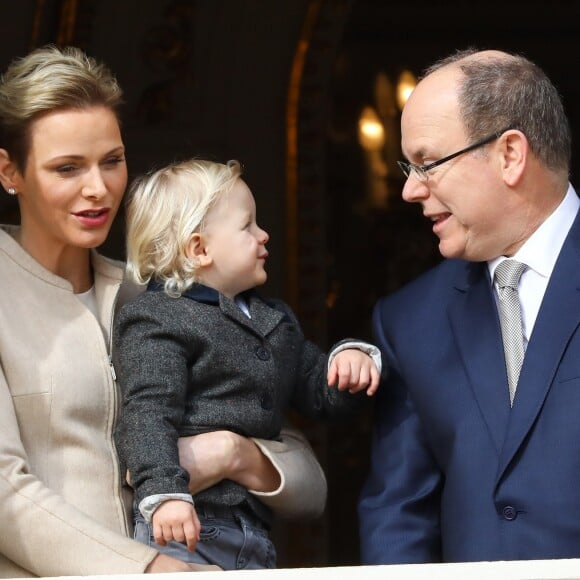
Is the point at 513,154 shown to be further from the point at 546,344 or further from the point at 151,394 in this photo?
the point at 151,394

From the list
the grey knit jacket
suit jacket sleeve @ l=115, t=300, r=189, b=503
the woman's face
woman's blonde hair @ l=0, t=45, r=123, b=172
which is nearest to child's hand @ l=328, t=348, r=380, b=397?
the grey knit jacket

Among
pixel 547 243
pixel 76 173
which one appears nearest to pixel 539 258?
pixel 547 243

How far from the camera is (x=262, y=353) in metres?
3.58

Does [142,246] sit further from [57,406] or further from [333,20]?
[333,20]

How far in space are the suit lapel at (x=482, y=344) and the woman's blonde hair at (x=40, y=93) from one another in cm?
81

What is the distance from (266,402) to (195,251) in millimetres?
340

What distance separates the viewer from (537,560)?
10.5 feet

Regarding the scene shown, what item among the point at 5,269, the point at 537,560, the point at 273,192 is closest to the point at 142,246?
the point at 5,269

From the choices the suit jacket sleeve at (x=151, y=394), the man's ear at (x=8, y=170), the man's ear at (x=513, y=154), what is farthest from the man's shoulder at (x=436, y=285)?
the man's ear at (x=8, y=170)

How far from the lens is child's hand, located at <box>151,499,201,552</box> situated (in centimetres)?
325

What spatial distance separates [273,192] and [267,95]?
1.00ft

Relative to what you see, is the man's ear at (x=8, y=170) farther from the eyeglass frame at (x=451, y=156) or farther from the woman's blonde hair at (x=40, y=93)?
the eyeglass frame at (x=451, y=156)

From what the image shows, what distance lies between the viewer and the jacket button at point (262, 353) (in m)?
3.58

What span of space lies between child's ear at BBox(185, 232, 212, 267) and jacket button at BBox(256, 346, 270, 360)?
20cm
